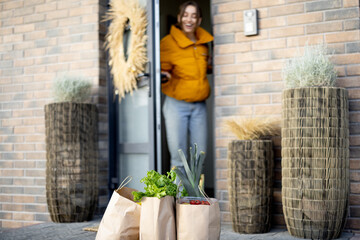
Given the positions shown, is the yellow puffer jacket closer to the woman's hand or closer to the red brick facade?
the woman's hand

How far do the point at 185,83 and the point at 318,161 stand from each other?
4.70 feet

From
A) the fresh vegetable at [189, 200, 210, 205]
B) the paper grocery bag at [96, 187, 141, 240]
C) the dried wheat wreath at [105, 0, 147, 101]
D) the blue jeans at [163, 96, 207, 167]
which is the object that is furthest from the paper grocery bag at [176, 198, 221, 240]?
the dried wheat wreath at [105, 0, 147, 101]

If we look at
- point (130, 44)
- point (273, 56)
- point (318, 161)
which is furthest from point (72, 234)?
point (273, 56)

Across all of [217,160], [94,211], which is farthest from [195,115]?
[94,211]

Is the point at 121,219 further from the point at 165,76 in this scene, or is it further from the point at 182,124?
the point at 165,76

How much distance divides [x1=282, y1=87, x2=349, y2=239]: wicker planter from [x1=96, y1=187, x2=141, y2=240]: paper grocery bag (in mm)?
1078

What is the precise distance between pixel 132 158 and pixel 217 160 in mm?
848

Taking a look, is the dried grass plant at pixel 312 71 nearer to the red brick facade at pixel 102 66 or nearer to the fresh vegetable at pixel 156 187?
the red brick facade at pixel 102 66

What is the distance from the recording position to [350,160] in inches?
117

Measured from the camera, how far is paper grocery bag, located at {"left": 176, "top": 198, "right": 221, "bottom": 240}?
82.6 inches

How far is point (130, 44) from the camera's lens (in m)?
3.70

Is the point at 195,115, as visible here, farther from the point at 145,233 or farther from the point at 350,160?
the point at 145,233

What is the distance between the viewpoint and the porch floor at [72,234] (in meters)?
2.87

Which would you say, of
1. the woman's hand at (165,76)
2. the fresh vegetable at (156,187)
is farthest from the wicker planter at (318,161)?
the woman's hand at (165,76)
